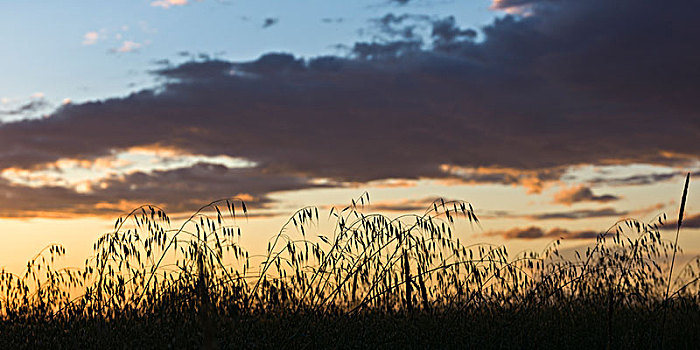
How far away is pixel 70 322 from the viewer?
5836 millimetres

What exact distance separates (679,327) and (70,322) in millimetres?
5598

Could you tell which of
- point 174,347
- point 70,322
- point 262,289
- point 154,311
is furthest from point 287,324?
point 70,322

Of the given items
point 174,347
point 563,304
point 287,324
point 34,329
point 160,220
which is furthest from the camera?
point 563,304

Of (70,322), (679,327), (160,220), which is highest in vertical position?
(160,220)

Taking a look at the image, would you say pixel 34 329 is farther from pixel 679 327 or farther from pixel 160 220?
pixel 679 327

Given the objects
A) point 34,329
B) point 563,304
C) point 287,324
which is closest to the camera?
point 287,324

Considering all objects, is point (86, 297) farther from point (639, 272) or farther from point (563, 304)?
point (639, 272)

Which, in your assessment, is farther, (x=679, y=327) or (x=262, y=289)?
(x=679, y=327)

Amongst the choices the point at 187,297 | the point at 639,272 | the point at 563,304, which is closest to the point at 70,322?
the point at 187,297

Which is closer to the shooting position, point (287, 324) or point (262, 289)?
point (287, 324)

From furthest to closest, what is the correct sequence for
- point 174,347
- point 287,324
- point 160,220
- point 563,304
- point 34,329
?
point 563,304 → point 34,329 → point 160,220 → point 287,324 → point 174,347

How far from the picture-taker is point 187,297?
5418 mm

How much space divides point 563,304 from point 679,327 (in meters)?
1.06

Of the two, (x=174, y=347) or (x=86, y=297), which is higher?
(x=86, y=297)
